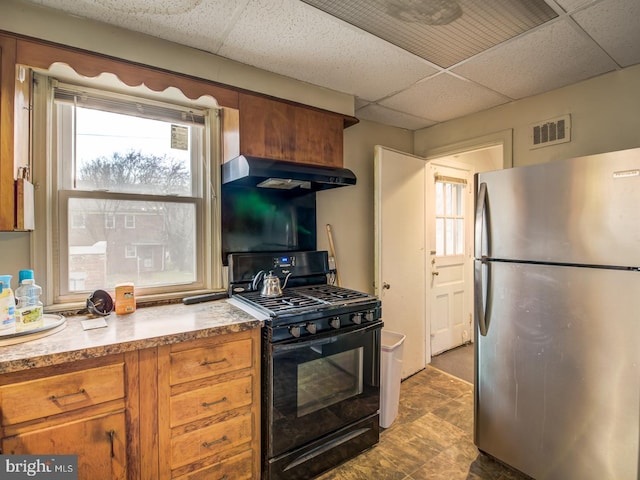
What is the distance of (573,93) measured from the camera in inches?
86.8

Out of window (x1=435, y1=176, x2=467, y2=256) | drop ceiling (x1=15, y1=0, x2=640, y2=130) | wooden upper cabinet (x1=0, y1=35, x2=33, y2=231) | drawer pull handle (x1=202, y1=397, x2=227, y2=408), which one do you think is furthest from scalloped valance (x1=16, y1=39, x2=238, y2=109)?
window (x1=435, y1=176, x2=467, y2=256)

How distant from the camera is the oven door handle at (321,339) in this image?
162 centimetres

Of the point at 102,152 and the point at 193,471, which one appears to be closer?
the point at 193,471

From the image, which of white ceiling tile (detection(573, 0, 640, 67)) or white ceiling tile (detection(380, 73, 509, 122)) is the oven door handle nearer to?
white ceiling tile (detection(380, 73, 509, 122))

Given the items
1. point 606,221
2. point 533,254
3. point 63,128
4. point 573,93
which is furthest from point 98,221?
point 573,93

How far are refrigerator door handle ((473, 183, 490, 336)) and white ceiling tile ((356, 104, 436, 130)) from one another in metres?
1.26

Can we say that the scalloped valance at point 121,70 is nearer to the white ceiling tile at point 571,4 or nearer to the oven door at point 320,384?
the oven door at point 320,384

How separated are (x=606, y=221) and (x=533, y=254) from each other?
0.33 metres

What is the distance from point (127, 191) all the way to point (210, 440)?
1478 millimetres

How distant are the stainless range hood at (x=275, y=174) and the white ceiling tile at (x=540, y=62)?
3.50 feet

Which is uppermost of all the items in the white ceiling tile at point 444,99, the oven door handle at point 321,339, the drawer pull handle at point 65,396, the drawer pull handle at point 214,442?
the white ceiling tile at point 444,99

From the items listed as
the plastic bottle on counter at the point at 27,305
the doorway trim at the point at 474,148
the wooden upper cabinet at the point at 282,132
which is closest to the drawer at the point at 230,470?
the plastic bottle on counter at the point at 27,305

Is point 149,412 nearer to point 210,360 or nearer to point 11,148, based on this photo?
point 210,360

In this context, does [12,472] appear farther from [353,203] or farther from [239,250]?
[353,203]
